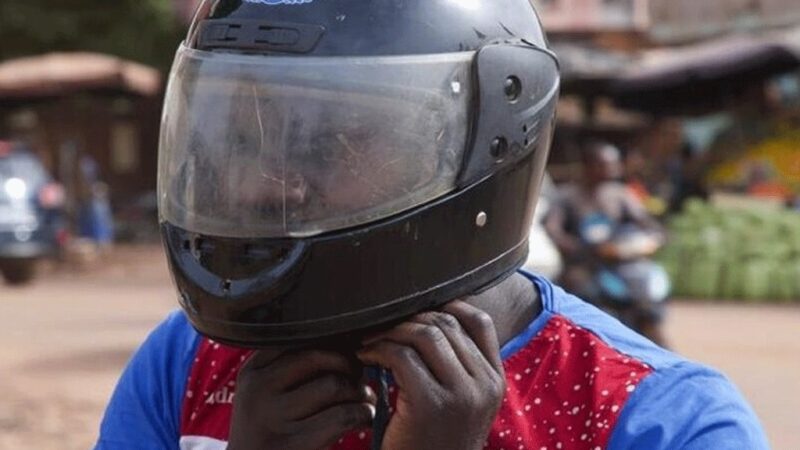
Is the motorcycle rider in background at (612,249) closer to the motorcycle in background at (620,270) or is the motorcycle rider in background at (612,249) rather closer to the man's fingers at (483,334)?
the motorcycle in background at (620,270)

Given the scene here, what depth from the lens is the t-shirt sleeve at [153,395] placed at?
2.29 metres

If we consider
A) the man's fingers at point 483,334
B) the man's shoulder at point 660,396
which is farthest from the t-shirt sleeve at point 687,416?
the man's fingers at point 483,334

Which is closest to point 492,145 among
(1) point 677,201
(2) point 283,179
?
(2) point 283,179

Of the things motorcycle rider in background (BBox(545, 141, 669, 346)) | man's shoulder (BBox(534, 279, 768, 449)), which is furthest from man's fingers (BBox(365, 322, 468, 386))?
motorcycle rider in background (BBox(545, 141, 669, 346))

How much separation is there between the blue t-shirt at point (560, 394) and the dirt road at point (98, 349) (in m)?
5.91

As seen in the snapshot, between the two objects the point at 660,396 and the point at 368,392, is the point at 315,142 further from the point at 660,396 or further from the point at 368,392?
the point at 660,396

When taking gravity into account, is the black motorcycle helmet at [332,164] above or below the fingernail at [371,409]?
above

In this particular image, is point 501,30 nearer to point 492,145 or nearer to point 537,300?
point 492,145

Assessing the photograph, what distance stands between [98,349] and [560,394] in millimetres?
10230

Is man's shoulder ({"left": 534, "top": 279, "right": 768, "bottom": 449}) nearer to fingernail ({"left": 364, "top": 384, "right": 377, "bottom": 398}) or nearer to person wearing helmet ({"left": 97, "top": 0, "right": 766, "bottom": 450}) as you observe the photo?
person wearing helmet ({"left": 97, "top": 0, "right": 766, "bottom": 450})

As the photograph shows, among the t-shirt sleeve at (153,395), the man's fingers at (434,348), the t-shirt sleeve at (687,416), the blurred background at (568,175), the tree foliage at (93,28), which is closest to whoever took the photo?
the man's fingers at (434,348)

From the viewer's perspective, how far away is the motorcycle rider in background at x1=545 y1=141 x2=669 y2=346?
370 inches

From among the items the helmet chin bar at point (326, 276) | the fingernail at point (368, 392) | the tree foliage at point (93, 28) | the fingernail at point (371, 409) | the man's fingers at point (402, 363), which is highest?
the helmet chin bar at point (326, 276)

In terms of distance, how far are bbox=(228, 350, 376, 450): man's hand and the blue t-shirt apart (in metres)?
0.17
